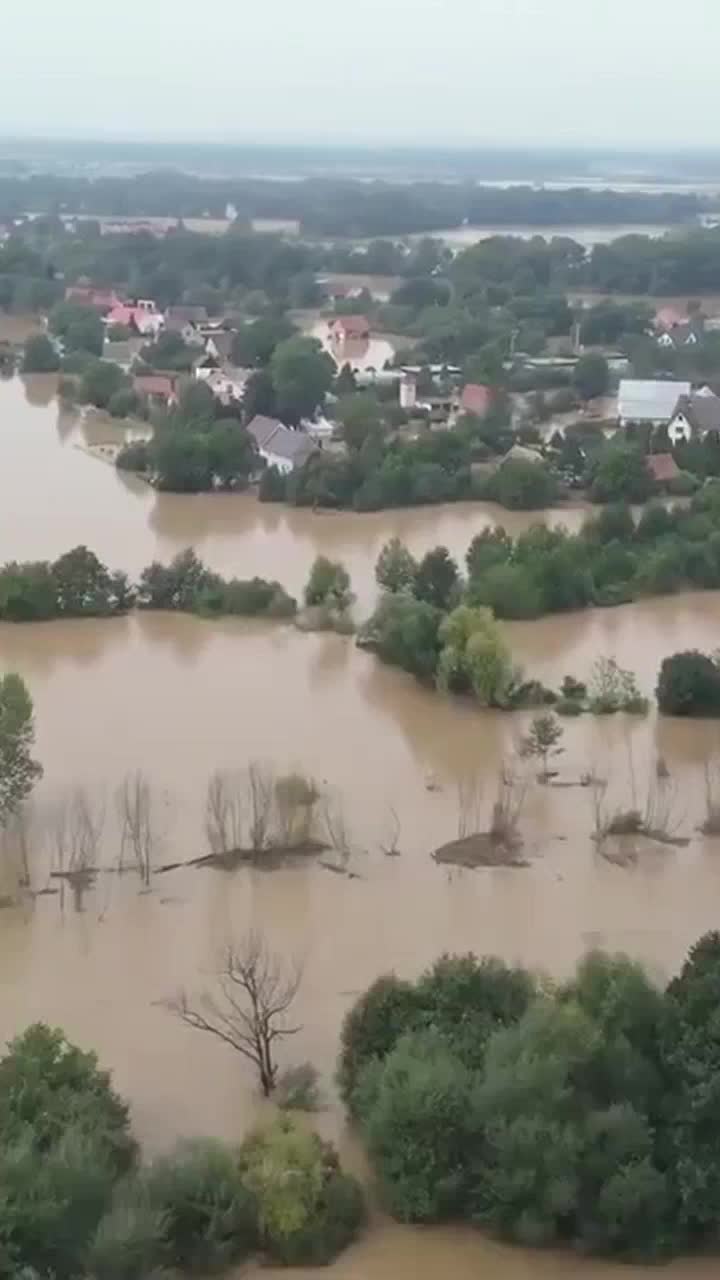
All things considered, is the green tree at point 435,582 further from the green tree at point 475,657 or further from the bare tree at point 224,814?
the bare tree at point 224,814

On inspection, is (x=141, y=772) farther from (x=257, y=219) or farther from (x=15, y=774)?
(x=257, y=219)

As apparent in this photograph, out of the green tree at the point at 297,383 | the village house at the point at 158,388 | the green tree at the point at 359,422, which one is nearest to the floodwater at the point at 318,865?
the green tree at the point at 359,422

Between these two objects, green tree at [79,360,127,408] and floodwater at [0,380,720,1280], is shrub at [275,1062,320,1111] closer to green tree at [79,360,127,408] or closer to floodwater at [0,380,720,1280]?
floodwater at [0,380,720,1280]

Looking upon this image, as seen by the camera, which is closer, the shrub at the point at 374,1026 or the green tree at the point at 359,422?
the shrub at the point at 374,1026

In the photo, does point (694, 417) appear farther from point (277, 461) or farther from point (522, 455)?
point (277, 461)

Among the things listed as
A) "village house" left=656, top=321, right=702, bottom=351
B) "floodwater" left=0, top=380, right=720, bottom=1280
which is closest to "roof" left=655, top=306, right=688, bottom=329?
"village house" left=656, top=321, right=702, bottom=351

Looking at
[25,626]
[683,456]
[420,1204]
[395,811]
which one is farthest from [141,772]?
[683,456]

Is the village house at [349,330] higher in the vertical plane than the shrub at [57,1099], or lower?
higher
